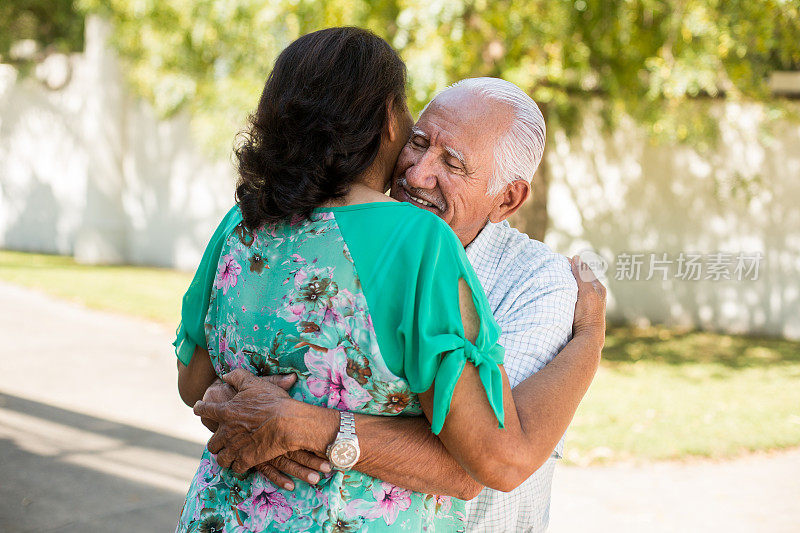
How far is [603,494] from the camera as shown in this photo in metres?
4.93

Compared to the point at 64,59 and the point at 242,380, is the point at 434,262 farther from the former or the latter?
the point at 64,59

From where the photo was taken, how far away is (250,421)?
146cm

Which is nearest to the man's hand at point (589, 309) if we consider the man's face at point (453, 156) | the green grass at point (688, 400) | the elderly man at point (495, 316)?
the elderly man at point (495, 316)

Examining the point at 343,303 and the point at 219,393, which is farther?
the point at 219,393

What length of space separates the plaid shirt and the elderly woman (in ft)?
0.88

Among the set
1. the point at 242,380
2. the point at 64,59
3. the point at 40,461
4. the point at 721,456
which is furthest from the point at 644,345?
the point at 64,59

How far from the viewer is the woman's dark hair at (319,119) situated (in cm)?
140

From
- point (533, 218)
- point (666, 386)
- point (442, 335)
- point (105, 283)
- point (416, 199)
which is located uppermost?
point (416, 199)

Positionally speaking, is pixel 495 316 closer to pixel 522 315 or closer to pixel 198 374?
pixel 522 315

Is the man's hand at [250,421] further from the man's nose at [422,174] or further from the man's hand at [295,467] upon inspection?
the man's nose at [422,174]

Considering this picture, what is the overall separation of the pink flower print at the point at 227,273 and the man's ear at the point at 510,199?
2.36ft

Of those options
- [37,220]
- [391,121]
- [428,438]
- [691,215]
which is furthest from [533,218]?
[37,220]

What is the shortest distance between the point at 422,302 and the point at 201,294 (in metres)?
0.57

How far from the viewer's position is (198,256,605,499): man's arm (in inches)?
55.4
